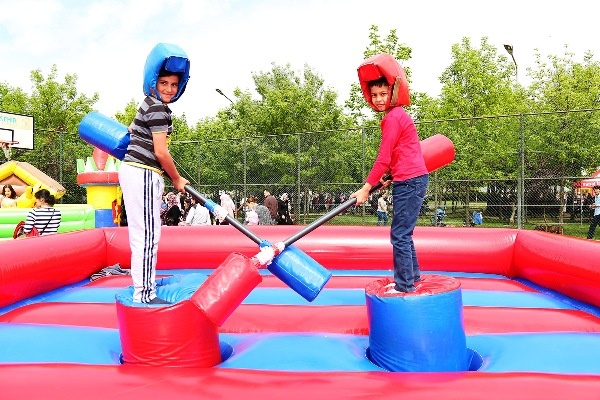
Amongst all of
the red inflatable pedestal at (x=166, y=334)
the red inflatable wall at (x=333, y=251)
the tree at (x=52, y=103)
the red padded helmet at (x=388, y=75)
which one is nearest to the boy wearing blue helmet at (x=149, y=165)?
the red inflatable pedestal at (x=166, y=334)

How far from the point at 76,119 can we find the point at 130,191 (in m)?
22.5

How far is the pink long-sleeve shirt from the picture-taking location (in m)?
2.39

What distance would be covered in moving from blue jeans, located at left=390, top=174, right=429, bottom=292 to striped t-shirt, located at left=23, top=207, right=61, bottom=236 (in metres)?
3.53

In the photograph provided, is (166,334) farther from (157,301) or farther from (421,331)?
(421,331)

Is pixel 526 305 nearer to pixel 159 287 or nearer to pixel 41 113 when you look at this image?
pixel 159 287

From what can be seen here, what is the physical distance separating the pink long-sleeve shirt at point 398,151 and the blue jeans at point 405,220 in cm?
Answer: 5

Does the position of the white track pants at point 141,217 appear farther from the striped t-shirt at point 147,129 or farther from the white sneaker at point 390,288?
the white sneaker at point 390,288

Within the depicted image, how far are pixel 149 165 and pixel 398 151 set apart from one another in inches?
45.2

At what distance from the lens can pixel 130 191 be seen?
2.25 m

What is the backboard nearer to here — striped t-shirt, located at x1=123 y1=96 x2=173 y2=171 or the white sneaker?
striped t-shirt, located at x1=123 y1=96 x2=173 y2=171

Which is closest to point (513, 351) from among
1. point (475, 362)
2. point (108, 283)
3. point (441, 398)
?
point (475, 362)

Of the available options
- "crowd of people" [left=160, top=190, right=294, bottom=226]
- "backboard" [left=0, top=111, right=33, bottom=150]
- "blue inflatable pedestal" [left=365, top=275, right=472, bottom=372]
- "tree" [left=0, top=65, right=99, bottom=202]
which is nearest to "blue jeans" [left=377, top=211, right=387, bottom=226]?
"crowd of people" [left=160, top=190, right=294, bottom=226]

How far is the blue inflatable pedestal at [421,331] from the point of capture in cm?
204

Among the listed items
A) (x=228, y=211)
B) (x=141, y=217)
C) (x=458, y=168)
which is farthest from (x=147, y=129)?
(x=458, y=168)
